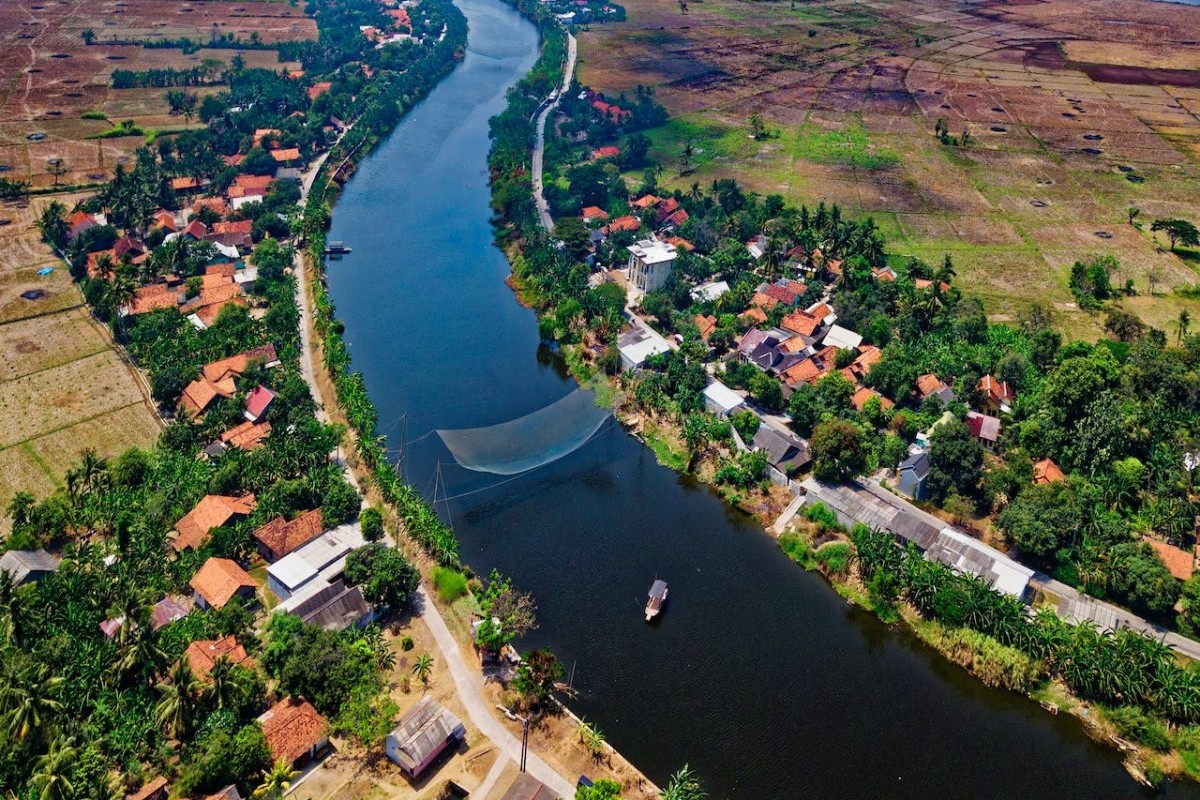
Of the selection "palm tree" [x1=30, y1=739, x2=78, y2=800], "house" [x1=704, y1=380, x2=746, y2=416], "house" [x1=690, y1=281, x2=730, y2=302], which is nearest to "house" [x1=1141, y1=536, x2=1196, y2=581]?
"house" [x1=704, y1=380, x2=746, y2=416]

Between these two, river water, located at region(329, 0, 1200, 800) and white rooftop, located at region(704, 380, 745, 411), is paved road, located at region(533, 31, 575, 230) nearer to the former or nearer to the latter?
river water, located at region(329, 0, 1200, 800)

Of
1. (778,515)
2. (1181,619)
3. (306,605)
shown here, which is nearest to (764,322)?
(778,515)

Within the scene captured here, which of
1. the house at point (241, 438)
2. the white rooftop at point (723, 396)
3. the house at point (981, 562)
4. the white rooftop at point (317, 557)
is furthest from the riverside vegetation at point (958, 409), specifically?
the house at point (241, 438)

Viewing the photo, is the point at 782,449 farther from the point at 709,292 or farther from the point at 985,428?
the point at 709,292

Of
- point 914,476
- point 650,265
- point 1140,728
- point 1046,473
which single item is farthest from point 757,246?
point 1140,728

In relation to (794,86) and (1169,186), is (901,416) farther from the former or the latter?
(794,86)

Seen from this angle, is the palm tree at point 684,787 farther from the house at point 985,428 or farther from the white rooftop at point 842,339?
the white rooftop at point 842,339

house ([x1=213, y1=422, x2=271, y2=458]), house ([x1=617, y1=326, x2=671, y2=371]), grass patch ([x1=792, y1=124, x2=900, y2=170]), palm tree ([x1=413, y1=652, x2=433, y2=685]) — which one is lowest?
palm tree ([x1=413, y1=652, x2=433, y2=685])
